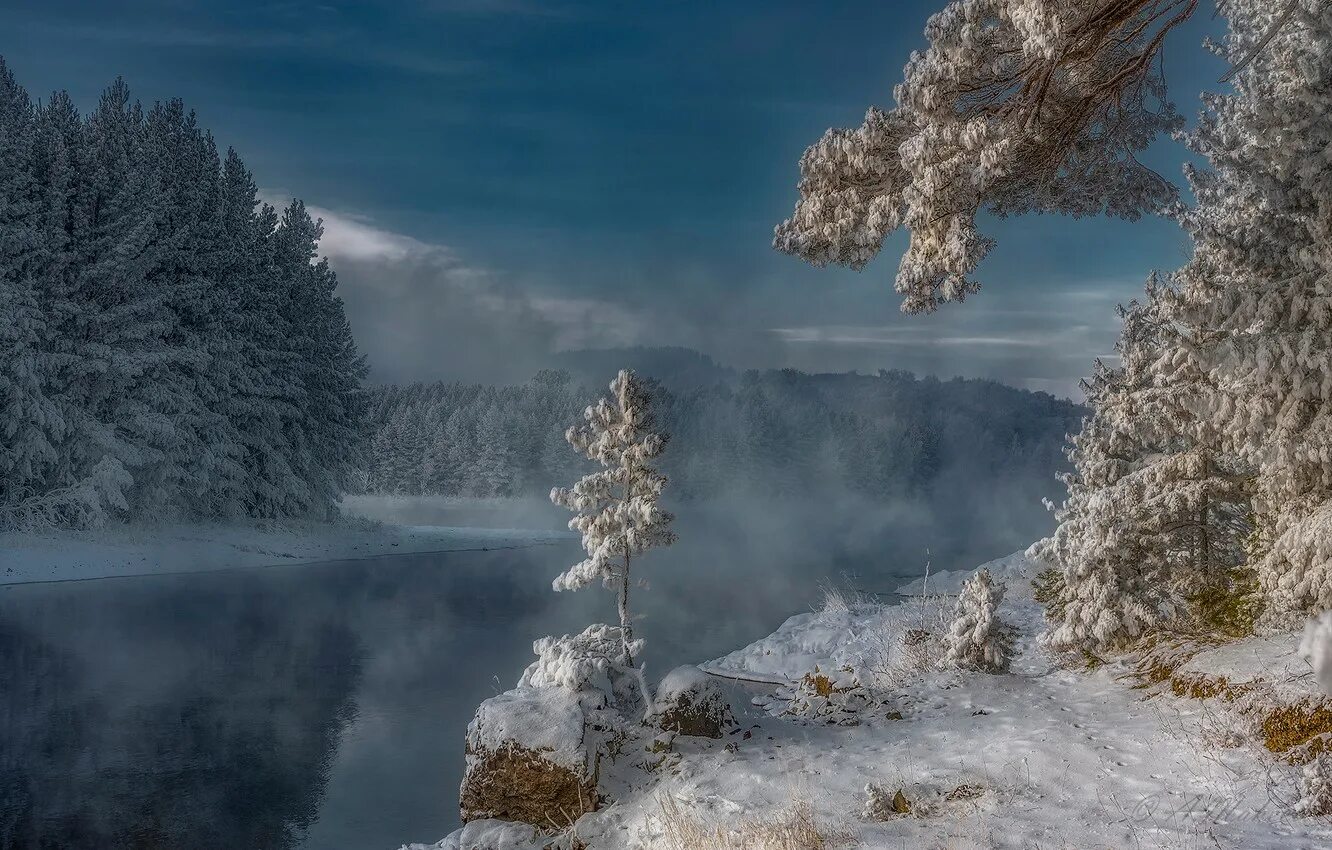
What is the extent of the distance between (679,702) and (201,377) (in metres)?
37.1

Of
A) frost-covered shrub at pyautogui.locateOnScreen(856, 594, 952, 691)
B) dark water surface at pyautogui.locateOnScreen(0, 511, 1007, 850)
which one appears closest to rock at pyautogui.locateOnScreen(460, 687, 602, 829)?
dark water surface at pyautogui.locateOnScreen(0, 511, 1007, 850)

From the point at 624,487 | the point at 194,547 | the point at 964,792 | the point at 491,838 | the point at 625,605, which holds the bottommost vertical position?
the point at 194,547

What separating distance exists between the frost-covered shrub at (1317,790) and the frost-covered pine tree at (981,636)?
5246 mm

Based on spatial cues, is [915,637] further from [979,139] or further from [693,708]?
[979,139]

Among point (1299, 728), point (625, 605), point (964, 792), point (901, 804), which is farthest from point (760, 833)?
point (625, 605)

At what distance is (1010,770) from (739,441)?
94.5m

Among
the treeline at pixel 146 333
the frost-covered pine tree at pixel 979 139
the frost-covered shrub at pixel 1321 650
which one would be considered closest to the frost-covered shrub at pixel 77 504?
the treeline at pixel 146 333

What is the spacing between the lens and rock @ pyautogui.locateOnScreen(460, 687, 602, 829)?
959cm

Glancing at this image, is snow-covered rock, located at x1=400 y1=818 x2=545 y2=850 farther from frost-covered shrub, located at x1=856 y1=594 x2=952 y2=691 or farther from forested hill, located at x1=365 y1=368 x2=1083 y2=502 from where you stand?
forested hill, located at x1=365 y1=368 x2=1083 y2=502

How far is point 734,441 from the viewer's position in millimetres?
103125

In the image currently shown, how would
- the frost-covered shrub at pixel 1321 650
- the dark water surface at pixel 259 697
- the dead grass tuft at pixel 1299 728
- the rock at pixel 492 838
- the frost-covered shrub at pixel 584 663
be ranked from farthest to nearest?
1. the dark water surface at pixel 259 697
2. the frost-covered shrub at pixel 584 663
3. the rock at pixel 492 838
4. the dead grass tuft at pixel 1299 728
5. the frost-covered shrub at pixel 1321 650

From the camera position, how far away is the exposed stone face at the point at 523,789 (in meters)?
9.55

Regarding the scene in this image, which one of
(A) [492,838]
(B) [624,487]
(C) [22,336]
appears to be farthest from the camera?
(C) [22,336]

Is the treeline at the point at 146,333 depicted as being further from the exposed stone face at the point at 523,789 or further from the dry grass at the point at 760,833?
the dry grass at the point at 760,833
